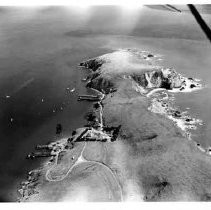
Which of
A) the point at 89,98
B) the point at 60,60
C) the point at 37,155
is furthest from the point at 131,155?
the point at 60,60

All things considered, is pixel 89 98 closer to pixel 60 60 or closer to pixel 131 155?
pixel 60 60

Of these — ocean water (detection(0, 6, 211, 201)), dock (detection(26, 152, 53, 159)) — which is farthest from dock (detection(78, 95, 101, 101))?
dock (detection(26, 152, 53, 159))

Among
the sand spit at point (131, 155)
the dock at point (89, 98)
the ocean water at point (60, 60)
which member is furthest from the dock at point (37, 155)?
the dock at point (89, 98)

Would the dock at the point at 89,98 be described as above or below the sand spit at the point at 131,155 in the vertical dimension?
below

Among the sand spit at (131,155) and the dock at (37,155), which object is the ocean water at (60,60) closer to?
the dock at (37,155)

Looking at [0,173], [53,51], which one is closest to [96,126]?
[0,173]

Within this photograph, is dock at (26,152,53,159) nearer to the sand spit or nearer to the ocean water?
the ocean water
